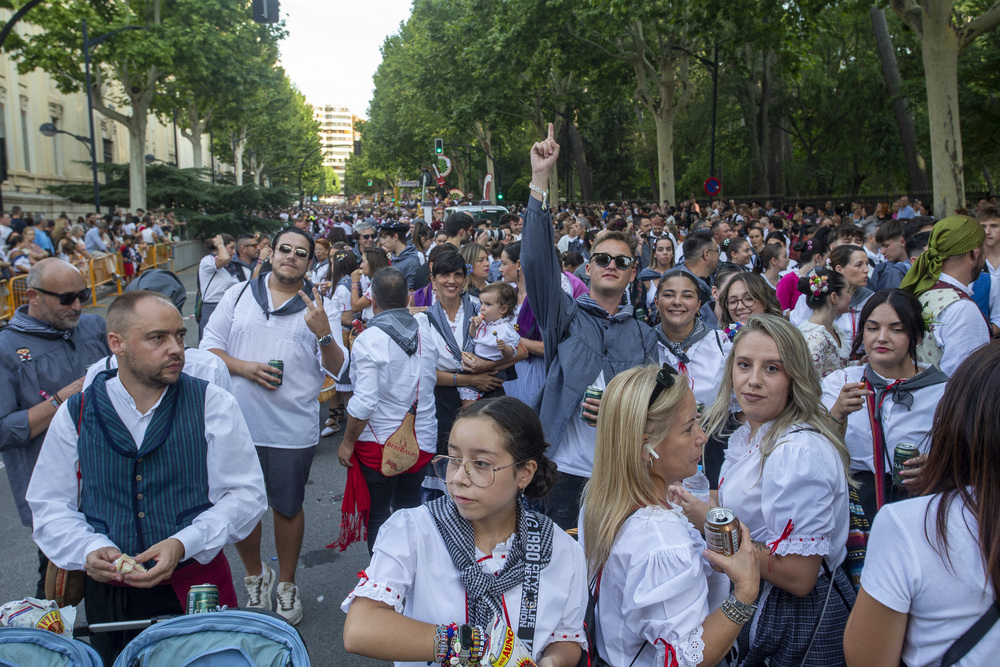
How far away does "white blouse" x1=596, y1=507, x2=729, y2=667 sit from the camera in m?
2.06

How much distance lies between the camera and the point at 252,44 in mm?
34094

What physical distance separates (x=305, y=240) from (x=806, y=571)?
129 inches

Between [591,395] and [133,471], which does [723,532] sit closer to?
[591,395]

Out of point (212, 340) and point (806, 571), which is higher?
point (212, 340)

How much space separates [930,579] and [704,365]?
2.65m

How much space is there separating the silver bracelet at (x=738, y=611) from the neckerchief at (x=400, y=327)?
2.66 meters

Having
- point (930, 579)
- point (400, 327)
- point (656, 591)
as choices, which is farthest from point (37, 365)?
point (930, 579)

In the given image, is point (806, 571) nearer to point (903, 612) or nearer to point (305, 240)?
point (903, 612)

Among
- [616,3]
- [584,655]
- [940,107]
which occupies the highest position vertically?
[616,3]

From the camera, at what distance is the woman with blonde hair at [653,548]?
6.84ft

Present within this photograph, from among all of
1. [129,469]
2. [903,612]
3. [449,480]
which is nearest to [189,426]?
[129,469]

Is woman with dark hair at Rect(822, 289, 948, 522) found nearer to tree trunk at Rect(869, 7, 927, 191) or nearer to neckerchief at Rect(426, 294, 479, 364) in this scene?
neckerchief at Rect(426, 294, 479, 364)

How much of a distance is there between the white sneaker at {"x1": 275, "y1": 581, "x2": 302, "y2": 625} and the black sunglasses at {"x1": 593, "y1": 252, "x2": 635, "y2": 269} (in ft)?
8.24

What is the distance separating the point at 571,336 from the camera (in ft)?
11.9
